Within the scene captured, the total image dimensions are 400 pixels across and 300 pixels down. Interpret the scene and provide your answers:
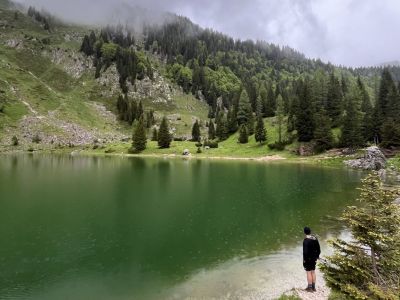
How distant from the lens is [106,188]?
54938 mm

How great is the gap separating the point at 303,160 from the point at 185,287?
311 ft

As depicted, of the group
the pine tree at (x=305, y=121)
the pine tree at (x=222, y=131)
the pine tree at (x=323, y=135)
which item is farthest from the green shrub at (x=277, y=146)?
the pine tree at (x=222, y=131)

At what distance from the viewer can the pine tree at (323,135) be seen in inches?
4382

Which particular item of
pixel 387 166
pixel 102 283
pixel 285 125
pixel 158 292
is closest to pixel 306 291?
pixel 158 292

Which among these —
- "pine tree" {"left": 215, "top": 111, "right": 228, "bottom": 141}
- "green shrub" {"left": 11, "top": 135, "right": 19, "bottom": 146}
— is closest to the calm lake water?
"pine tree" {"left": 215, "top": 111, "right": 228, "bottom": 141}

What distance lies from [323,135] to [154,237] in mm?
95736

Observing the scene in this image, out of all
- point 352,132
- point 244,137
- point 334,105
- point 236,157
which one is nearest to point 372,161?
point 352,132

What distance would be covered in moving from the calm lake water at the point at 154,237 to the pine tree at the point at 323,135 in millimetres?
56902

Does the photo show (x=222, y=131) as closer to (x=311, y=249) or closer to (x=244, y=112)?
(x=244, y=112)

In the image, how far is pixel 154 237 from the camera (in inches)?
1172

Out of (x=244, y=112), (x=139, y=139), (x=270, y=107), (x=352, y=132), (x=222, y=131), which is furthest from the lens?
(x=270, y=107)

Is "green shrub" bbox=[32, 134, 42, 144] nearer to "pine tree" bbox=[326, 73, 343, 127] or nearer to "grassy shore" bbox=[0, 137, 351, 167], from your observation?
"grassy shore" bbox=[0, 137, 351, 167]

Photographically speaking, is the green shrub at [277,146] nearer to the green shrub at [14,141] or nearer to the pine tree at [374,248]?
the pine tree at [374,248]

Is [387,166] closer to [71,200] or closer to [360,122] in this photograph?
[360,122]
